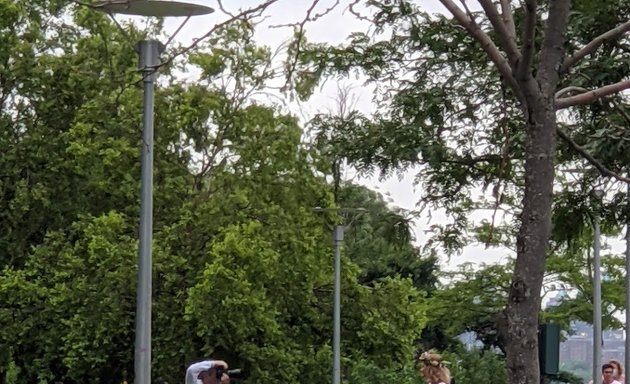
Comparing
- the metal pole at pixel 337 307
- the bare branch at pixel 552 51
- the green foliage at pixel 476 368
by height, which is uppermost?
the bare branch at pixel 552 51

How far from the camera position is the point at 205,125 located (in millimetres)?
41062

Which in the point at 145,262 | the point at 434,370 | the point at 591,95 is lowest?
the point at 434,370

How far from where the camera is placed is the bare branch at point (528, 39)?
9.27 m

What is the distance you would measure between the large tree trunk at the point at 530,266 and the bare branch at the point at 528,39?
1.29 ft

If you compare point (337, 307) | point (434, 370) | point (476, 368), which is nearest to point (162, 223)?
point (337, 307)

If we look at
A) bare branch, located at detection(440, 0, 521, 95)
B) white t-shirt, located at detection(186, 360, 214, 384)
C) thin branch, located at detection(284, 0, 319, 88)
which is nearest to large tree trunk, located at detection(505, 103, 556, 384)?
bare branch, located at detection(440, 0, 521, 95)

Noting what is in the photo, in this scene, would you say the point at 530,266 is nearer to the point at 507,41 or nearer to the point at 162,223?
the point at 507,41

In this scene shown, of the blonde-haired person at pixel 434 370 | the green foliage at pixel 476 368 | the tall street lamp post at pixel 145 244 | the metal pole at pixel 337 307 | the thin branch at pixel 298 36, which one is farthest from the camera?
the green foliage at pixel 476 368

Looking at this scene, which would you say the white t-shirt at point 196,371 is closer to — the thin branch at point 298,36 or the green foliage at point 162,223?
the thin branch at point 298,36

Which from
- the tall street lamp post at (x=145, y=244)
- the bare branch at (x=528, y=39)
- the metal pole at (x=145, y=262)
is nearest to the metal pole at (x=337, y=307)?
the tall street lamp post at (x=145, y=244)

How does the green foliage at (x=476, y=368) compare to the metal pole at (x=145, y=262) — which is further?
the green foliage at (x=476, y=368)

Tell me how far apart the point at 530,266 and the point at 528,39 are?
1337 mm

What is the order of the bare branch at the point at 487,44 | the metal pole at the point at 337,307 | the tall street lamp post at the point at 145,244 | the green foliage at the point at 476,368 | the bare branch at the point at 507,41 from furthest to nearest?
the green foliage at the point at 476,368 → the metal pole at the point at 337,307 → the tall street lamp post at the point at 145,244 → the bare branch at the point at 487,44 → the bare branch at the point at 507,41

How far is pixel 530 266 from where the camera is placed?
30.3 ft
